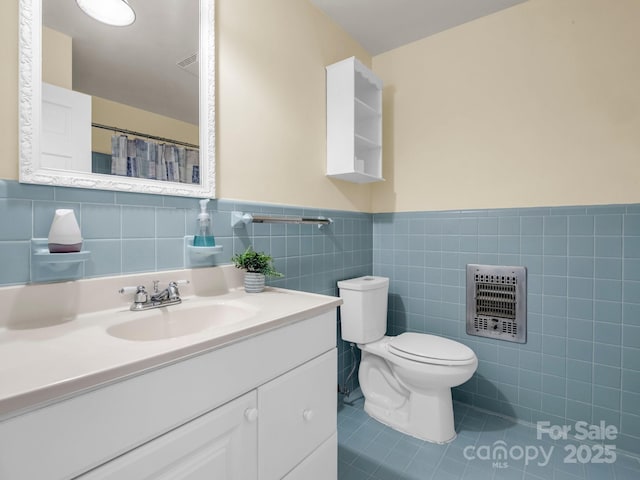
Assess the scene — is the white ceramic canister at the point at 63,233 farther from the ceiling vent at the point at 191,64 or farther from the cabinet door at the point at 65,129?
the ceiling vent at the point at 191,64

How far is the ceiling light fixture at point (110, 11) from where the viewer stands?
3.25ft

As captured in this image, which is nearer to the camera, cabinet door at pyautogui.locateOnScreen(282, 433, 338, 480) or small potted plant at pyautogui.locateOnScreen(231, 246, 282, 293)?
cabinet door at pyautogui.locateOnScreen(282, 433, 338, 480)

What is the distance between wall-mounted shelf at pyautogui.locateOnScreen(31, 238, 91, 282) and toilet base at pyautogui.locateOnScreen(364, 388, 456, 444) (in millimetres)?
1652

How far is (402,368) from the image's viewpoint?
1679mm

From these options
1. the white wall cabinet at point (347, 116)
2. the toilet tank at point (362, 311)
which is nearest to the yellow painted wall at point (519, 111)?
the white wall cabinet at point (347, 116)

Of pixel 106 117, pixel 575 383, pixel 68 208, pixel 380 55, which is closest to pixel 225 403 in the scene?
pixel 68 208

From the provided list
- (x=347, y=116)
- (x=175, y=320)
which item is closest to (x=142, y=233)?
(x=175, y=320)

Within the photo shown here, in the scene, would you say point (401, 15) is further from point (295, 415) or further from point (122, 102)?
point (295, 415)

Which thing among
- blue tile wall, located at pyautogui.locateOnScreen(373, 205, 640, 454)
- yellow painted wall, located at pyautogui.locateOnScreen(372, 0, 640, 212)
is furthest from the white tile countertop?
yellow painted wall, located at pyautogui.locateOnScreen(372, 0, 640, 212)

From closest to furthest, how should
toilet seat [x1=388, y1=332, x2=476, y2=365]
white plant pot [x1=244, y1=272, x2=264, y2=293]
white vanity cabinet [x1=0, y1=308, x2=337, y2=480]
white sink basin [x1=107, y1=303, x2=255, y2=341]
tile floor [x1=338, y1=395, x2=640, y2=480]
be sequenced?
white vanity cabinet [x1=0, y1=308, x2=337, y2=480] < white sink basin [x1=107, y1=303, x2=255, y2=341] < white plant pot [x1=244, y1=272, x2=264, y2=293] < tile floor [x1=338, y1=395, x2=640, y2=480] < toilet seat [x1=388, y1=332, x2=476, y2=365]

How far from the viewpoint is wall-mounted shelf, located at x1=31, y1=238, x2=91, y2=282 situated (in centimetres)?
84

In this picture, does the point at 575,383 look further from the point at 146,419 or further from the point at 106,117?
the point at 106,117

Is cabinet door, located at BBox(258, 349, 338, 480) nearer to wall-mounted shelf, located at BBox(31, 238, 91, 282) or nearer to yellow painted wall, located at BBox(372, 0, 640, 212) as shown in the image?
wall-mounted shelf, located at BBox(31, 238, 91, 282)

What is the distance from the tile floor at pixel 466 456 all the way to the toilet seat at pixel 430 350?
45cm
